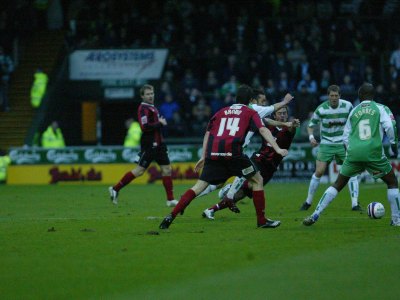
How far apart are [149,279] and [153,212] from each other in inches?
311

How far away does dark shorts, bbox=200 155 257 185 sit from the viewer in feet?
42.4

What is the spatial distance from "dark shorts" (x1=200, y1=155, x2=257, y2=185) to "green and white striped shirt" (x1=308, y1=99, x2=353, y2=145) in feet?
14.0

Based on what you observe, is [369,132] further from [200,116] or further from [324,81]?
[200,116]

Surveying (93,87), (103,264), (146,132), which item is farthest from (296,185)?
(103,264)

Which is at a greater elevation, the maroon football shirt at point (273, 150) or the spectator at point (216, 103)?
the maroon football shirt at point (273, 150)

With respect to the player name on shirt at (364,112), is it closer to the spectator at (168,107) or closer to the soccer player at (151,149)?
the soccer player at (151,149)

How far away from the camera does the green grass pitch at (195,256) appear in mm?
8422

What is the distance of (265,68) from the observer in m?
30.1

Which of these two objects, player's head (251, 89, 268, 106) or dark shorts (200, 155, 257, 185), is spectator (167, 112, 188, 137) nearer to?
player's head (251, 89, 268, 106)

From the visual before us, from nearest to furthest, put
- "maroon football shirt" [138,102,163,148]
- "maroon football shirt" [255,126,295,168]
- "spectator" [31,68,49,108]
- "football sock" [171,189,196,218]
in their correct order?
"football sock" [171,189,196,218] < "maroon football shirt" [255,126,295,168] < "maroon football shirt" [138,102,163,148] < "spectator" [31,68,49,108]

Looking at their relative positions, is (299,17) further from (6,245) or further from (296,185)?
(6,245)

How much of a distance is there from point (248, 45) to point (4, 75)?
8.39 meters

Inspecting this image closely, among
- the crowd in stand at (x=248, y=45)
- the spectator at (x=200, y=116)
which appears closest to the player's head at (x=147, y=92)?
the crowd in stand at (x=248, y=45)

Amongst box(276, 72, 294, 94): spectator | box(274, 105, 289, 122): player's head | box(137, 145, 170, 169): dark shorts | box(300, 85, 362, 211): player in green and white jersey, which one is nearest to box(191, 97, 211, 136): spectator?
box(276, 72, 294, 94): spectator
